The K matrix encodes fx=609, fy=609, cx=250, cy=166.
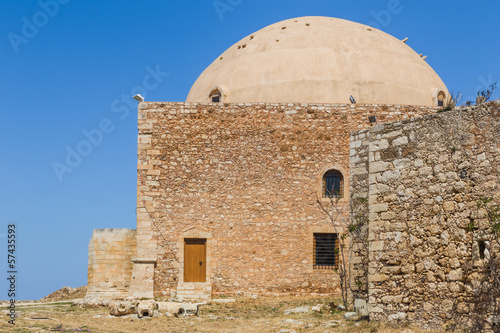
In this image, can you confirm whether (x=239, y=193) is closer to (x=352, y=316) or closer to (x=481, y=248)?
(x=352, y=316)

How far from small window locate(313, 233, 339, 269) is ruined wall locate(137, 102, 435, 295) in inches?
8.0

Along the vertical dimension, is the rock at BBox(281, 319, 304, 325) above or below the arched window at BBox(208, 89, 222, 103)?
below

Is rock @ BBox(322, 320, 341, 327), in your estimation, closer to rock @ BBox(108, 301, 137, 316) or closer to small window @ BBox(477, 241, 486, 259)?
small window @ BBox(477, 241, 486, 259)

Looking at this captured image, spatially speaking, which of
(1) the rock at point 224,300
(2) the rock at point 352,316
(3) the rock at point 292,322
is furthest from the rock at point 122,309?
(2) the rock at point 352,316

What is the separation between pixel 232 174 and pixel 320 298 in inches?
164

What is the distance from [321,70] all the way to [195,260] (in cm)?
690

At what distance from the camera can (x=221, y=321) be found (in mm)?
13039

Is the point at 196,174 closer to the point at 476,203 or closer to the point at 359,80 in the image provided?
the point at 359,80

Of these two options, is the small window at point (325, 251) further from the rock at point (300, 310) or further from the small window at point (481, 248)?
the small window at point (481, 248)

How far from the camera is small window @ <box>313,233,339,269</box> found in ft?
55.7

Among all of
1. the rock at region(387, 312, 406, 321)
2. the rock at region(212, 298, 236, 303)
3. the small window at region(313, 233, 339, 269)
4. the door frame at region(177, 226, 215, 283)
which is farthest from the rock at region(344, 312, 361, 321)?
the door frame at region(177, 226, 215, 283)

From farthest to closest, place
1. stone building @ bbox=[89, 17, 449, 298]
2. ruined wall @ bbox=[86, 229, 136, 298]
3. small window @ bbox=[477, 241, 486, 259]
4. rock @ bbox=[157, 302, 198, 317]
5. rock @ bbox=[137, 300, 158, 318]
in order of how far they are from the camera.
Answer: ruined wall @ bbox=[86, 229, 136, 298] < stone building @ bbox=[89, 17, 449, 298] < rock @ bbox=[157, 302, 198, 317] < rock @ bbox=[137, 300, 158, 318] < small window @ bbox=[477, 241, 486, 259]

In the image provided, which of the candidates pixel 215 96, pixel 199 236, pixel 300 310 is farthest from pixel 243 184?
pixel 300 310

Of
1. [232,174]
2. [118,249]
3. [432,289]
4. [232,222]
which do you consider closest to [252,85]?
[232,174]
